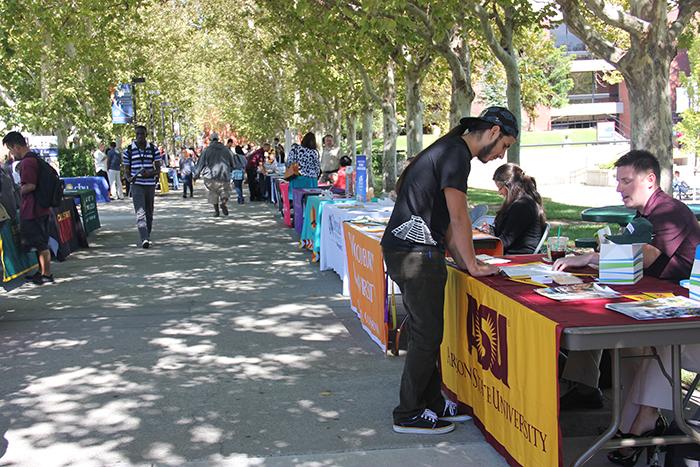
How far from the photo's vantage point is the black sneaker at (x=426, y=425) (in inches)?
201

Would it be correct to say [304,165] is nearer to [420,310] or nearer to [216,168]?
[216,168]

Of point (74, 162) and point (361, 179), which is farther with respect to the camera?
point (74, 162)

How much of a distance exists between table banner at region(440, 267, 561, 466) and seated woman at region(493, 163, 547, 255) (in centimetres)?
172

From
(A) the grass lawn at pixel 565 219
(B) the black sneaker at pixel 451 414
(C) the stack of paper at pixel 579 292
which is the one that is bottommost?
(B) the black sneaker at pixel 451 414

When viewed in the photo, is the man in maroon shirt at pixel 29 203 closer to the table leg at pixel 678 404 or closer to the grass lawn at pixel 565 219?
the grass lawn at pixel 565 219

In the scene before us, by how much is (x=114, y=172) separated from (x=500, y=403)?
91.1 feet

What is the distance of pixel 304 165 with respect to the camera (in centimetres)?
1684

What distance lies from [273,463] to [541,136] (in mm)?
68573

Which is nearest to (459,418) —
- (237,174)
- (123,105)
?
(237,174)

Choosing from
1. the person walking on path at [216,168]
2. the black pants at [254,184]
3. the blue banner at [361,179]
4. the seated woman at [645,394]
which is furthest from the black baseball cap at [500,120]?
the black pants at [254,184]

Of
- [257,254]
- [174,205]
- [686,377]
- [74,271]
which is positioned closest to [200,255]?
[257,254]

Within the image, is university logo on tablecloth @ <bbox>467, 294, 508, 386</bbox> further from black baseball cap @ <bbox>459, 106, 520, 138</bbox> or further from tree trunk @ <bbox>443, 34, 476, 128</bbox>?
tree trunk @ <bbox>443, 34, 476, 128</bbox>

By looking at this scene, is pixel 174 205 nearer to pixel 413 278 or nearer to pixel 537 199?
pixel 537 199

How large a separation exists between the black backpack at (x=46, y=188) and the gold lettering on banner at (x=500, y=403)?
698 centimetres
